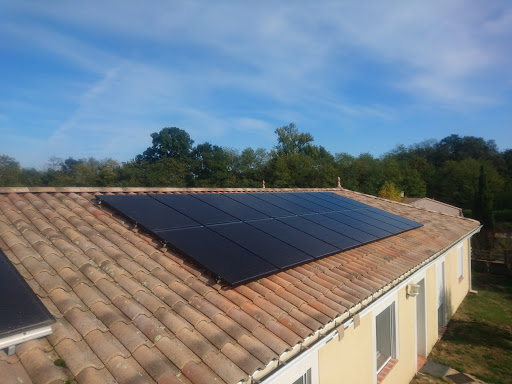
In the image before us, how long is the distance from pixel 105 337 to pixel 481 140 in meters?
94.0

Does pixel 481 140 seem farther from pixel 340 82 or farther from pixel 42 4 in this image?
pixel 42 4

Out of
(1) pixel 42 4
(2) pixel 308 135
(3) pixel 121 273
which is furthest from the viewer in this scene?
(2) pixel 308 135

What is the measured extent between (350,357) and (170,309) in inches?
144

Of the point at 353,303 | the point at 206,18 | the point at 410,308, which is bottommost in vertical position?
the point at 410,308

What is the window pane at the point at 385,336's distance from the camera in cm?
768

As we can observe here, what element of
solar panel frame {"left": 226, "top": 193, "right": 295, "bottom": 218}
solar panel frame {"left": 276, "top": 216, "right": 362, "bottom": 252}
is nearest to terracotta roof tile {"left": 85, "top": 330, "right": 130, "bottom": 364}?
solar panel frame {"left": 276, "top": 216, "right": 362, "bottom": 252}

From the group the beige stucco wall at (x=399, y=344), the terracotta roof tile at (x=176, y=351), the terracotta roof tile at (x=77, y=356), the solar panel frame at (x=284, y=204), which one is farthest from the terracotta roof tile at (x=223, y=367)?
the solar panel frame at (x=284, y=204)

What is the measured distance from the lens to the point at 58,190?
22.4 ft

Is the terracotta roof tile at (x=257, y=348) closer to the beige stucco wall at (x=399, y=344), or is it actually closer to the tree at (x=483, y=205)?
the beige stucco wall at (x=399, y=344)

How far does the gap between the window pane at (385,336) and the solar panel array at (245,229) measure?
6.20 feet

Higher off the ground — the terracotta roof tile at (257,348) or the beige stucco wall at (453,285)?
the terracotta roof tile at (257,348)

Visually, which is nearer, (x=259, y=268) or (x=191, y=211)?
(x=259, y=268)

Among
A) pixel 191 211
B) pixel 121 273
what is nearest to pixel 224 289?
pixel 121 273

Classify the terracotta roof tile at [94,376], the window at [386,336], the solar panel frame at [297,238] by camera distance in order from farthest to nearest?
the window at [386,336]
the solar panel frame at [297,238]
the terracotta roof tile at [94,376]
